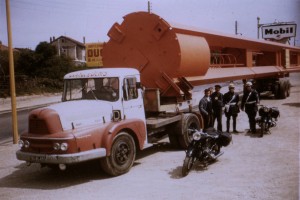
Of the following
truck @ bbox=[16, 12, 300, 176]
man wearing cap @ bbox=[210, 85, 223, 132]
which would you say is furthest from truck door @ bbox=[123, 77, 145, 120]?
man wearing cap @ bbox=[210, 85, 223, 132]

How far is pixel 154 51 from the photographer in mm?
9867

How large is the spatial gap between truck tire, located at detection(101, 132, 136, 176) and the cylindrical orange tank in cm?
254

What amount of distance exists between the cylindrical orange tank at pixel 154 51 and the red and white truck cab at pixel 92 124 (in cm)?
139

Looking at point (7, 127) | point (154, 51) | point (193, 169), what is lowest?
point (193, 169)

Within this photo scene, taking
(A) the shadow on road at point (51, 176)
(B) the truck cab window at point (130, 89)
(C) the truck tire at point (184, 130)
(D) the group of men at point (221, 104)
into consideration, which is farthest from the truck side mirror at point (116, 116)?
(D) the group of men at point (221, 104)

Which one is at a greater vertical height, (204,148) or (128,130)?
(128,130)

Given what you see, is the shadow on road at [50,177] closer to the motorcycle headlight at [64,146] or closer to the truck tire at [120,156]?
the truck tire at [120,156]

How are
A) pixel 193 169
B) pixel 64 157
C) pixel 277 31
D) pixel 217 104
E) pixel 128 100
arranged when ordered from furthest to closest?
pixel 277 31, pixel 217 104, pixel 128 100, pixel 193 169, pixel 64 157

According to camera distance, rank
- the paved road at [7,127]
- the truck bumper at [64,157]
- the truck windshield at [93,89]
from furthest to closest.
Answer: the paved road at [7,127], the truck windshield at [93,89], the truck bumper at [64,157]

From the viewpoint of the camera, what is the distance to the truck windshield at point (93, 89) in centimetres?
805

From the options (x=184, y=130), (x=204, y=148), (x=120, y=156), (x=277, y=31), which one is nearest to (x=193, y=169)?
(x=204, y=148)

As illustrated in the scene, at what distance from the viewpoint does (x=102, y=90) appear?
8141mm

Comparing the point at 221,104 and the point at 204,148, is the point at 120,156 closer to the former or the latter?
the point at 204,148

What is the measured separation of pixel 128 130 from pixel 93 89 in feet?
4.27
